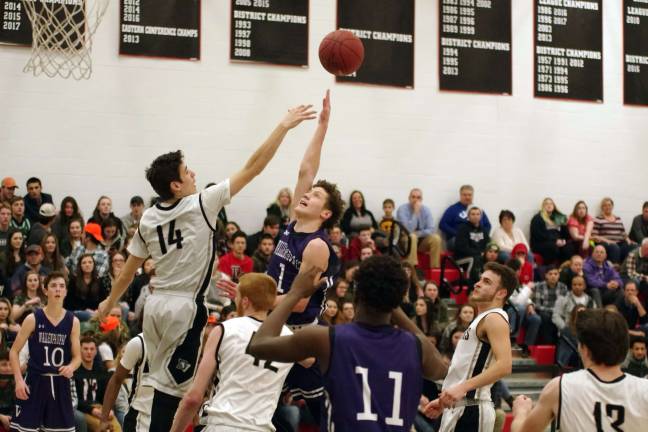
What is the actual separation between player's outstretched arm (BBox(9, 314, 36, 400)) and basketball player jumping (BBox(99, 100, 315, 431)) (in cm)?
378

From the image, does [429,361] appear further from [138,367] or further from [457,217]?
[457,217]

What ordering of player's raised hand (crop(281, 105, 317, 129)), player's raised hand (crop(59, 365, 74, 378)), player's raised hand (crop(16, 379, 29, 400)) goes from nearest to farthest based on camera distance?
player's raised hand (crop(281, 105, 317, 129)), player's raised hand (crop(16, 379, 29, 400)), player's raised hand (crop(59, 365, 74, 378))

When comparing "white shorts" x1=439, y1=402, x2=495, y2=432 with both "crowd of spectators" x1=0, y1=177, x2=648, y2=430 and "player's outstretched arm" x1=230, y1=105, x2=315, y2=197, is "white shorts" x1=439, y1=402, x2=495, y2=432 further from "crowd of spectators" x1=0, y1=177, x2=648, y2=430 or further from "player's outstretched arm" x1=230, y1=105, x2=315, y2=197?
"crowd of spectators" x1=0, y1=177, x2=648, y2=430

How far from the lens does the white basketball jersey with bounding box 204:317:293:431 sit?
5359 mm

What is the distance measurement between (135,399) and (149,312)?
1150 mm

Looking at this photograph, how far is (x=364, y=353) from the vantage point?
13.3 feet

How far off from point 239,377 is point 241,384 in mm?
41

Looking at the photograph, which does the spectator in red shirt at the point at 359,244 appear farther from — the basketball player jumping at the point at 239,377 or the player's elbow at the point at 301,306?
the basketball player jumping at the point at 239,377

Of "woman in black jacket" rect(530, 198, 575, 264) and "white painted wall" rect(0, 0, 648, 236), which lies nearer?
"white painted wall" rect(0, 0, 648, 236)

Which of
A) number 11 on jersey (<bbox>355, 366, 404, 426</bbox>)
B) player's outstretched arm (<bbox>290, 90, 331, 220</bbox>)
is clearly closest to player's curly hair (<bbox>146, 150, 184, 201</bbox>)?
player's outstretched arm (<bbox>290, 90, 331, 220</bbox>)

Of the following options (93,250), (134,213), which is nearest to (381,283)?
(93,250)

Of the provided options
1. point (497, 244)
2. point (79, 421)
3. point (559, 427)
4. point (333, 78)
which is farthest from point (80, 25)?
point (559, 427)

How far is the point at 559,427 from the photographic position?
4461 mm

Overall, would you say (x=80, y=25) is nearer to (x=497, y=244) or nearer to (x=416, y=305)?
(x=416, y=305)
